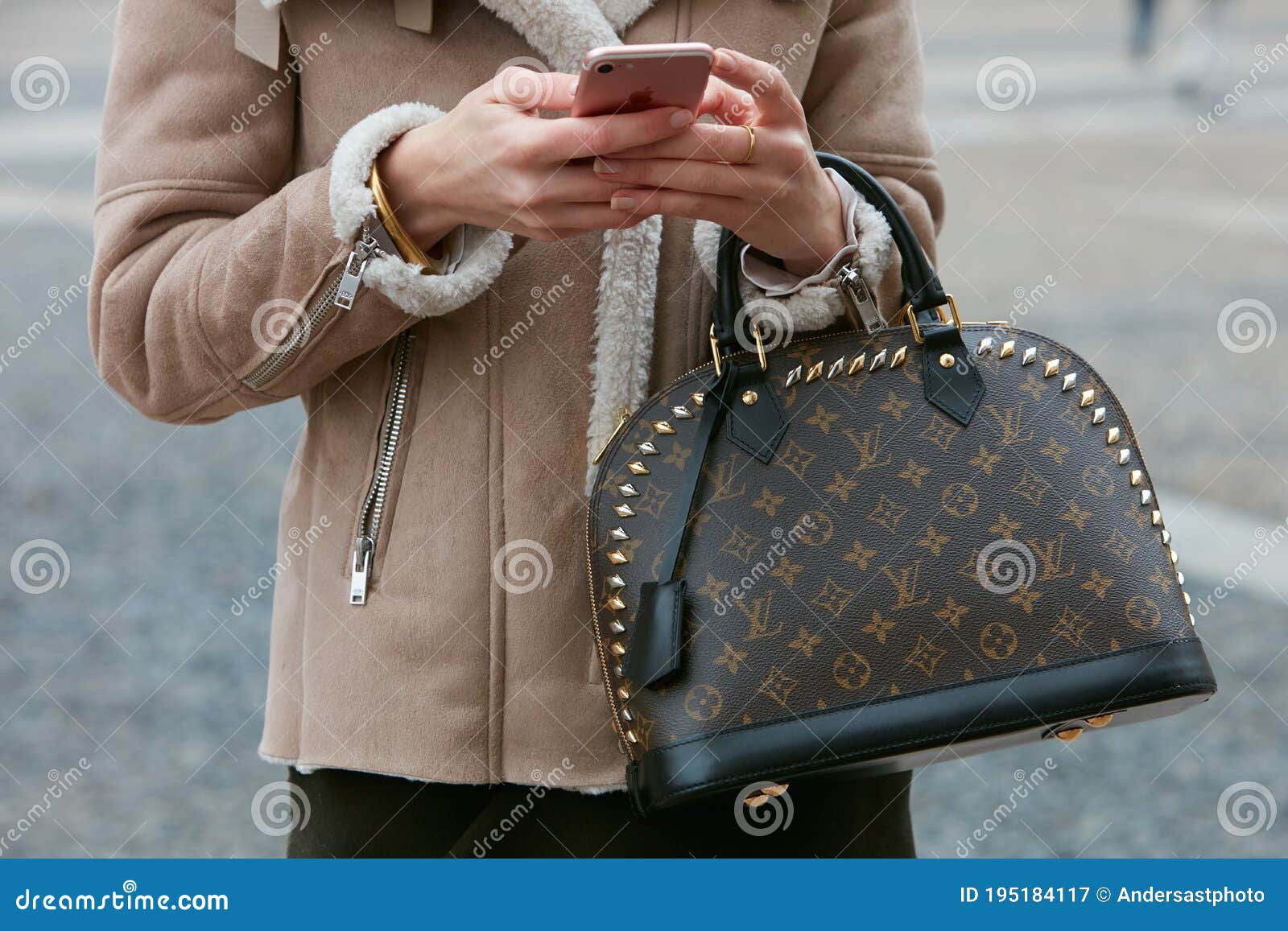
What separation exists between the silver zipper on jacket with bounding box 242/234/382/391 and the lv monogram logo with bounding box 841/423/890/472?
525 millimetres

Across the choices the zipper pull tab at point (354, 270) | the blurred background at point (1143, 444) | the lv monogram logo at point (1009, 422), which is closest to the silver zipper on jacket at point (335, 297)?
the zipper pull tab at point (354, 270)

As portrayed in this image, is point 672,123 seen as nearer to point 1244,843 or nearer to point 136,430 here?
point 1244,843

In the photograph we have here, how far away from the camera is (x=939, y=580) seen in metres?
1.31

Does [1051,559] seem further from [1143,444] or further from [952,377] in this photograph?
[1143,444]

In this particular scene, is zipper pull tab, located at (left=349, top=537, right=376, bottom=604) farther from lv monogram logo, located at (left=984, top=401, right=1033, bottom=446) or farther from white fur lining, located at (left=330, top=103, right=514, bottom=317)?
lv monogram logo, located at (left=984, top=401, right=1033, bottom=446)

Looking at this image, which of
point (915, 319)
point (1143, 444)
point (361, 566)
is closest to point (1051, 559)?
point (915, 319)

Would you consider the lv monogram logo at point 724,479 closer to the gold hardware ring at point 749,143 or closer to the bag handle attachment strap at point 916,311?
the bag handle attachment strap at point 916,311

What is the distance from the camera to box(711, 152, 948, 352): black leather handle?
1.38 m

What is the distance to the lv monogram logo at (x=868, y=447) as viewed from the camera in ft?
4.37

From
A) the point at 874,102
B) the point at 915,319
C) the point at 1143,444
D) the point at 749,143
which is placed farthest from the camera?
the point at 1143,444

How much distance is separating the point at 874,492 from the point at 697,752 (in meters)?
0.32

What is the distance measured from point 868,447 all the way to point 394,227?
54 centimetres

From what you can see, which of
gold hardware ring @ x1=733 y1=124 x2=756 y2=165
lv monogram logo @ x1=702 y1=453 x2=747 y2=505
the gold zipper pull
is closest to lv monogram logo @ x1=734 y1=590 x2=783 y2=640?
lv monogram logo @ x1=702 y1=453 x2=747 y2=505

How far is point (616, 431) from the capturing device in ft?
4.56
